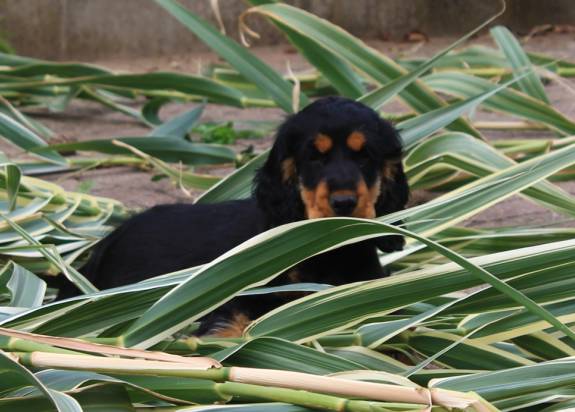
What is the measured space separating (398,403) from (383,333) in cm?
54

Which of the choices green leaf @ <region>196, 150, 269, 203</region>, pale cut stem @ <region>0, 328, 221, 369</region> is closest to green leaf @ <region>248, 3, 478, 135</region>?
green leaf @ <region>196, 150, 269, 203</region>

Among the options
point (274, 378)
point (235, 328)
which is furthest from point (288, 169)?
point (274, 378)

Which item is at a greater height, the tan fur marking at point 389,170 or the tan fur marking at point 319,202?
the tan fur marking at point 389,170

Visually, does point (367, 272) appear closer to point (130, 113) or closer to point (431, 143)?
point (431, 143)

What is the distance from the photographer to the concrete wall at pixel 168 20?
27.7 feet

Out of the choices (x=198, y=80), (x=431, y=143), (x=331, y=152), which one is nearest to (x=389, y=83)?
(x=431, y=143)

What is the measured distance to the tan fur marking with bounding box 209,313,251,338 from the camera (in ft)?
10.7

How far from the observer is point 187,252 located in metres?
3.75

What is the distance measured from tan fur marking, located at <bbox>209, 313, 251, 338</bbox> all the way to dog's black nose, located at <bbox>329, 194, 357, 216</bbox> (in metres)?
0.40

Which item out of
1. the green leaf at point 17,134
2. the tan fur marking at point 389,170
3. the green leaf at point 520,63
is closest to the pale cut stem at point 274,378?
the tan fur marking at point 389,170

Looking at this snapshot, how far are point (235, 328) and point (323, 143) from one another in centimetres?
59

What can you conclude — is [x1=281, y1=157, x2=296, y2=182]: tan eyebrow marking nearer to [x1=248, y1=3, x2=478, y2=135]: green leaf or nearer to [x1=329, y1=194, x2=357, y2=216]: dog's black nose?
[x1=329, y1=194, x2=357, y2=216]: dog's black nose

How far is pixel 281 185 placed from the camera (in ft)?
11.7

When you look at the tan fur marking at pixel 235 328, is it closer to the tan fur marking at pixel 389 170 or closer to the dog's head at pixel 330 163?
the dog's head at pixel 330 163
